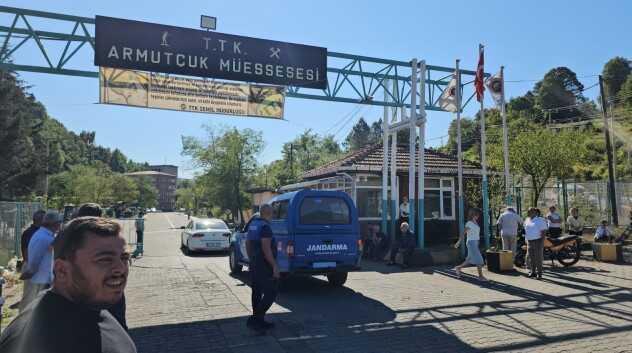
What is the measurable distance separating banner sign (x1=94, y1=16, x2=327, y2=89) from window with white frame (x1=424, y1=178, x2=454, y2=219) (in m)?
8.89

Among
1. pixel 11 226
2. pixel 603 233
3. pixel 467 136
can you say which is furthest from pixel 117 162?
pixel 603 233

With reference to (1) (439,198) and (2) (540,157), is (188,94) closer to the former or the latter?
(1) (439,198)

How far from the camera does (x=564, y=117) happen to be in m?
69.1

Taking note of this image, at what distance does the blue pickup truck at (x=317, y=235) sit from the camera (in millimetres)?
9203

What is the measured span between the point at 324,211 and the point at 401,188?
9.84 m

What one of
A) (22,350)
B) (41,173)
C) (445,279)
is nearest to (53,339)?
(22,350)

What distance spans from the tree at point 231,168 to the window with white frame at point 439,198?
27.9 meters

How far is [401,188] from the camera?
748 inches

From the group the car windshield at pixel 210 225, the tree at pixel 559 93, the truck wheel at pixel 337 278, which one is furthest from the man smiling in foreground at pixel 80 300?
the tree at pixel 559 93

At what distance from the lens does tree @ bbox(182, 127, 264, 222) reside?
4438 cm

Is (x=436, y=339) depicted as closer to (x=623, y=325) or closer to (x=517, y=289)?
(x=623, y=325)

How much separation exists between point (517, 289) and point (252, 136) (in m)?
37.5

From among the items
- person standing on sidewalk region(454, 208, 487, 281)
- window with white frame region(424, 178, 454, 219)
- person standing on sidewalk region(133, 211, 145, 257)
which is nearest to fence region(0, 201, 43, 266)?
person standing on sidewalk region(133, 211, 145, 257)

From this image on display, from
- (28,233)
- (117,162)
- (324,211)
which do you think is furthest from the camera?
(117,162)
